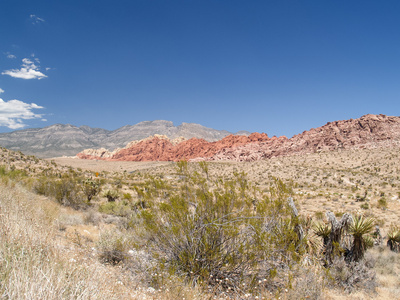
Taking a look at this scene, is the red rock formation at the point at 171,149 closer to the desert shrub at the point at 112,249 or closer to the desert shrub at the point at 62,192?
the desert shrub at the point at 62,192

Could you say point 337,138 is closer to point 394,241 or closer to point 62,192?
point 394,241

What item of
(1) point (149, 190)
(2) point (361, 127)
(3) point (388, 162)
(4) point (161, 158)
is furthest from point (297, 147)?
(1) point (149, 190)

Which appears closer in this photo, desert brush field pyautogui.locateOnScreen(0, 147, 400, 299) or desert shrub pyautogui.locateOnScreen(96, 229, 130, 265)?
desert brush field pyautogui.locateOnScreen(0, 147, 400, 299)

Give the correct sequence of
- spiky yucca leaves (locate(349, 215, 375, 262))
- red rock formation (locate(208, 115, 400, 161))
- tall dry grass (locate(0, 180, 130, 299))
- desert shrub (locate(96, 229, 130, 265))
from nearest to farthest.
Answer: tall dry grass (locate(0, 180, 130, 299))
desert shrub (locate(96, 229, 130, 265))
spiky yucca leaves (locate(349, 215, 375, 262))
red rock formation (locate(208, 115, 400, 161))

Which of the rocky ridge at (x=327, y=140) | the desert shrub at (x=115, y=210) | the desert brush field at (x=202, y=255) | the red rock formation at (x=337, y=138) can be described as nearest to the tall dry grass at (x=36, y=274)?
the desert brush field at (x=202, y=255)

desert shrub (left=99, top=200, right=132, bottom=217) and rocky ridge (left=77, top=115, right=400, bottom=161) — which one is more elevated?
rocky ridge (left=77, top=115, right=400, bottom=161)

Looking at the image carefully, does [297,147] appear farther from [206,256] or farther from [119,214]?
[206,256]

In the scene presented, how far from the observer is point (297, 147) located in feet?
232

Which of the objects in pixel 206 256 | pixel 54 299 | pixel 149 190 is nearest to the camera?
pixel 54 299

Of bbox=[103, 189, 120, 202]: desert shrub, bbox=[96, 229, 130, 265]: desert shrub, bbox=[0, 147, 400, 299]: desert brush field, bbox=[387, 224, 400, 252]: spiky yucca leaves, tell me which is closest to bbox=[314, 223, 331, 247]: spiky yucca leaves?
bbox=[0, 147, 400, 299]: desert brush field

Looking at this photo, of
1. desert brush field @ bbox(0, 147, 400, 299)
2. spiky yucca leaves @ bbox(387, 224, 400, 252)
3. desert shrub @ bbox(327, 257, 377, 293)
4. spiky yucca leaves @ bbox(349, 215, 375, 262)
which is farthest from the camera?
spiky yucca leaves @ bbox(387, 224, 400, 252)

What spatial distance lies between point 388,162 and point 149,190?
46.0 metres

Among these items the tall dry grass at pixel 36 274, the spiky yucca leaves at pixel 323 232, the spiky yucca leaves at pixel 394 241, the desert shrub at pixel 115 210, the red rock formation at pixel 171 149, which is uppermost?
the red rock formation at pixel 171 149

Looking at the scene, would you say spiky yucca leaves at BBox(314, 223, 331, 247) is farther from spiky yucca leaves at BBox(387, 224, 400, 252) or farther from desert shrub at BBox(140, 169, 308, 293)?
spiky yucca leaves at BBox(387, 224, 400, 252)
